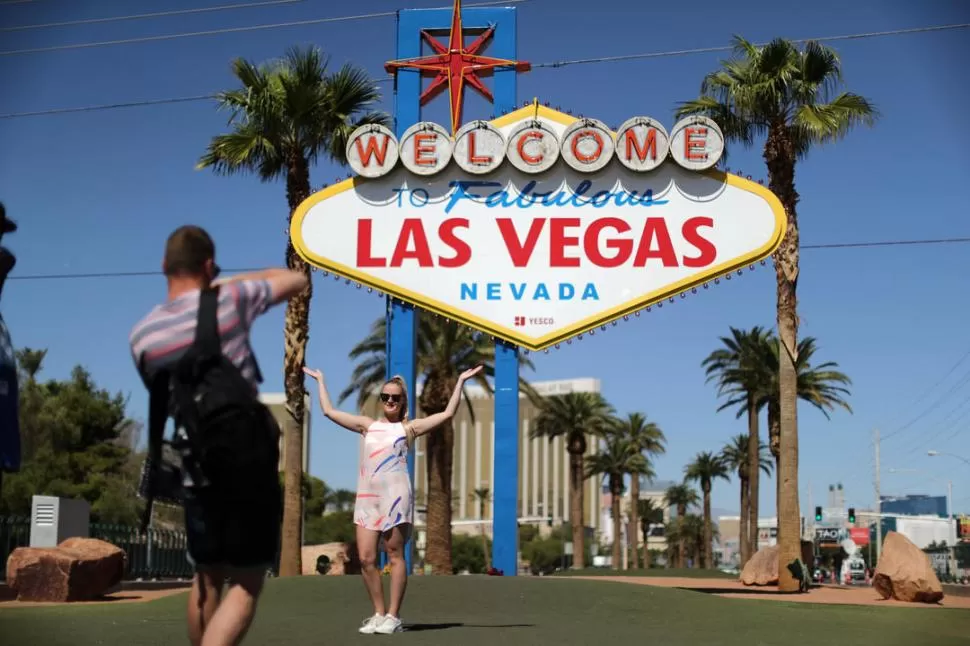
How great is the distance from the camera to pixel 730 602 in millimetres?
11812

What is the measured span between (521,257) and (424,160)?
2.38 meters

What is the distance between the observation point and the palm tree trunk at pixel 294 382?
23516mm

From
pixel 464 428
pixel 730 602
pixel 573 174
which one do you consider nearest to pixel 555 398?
pixel 573 174

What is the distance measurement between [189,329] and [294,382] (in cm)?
2018

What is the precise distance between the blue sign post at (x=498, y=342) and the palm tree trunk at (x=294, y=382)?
4.16 meters

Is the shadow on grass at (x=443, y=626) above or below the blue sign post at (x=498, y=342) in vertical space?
below

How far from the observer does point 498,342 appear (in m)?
19.3

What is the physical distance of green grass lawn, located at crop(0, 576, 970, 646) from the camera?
8266 mm

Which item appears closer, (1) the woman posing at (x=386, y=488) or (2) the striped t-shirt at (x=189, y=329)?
(2) the striped t-shirt at (x=189, y=329)

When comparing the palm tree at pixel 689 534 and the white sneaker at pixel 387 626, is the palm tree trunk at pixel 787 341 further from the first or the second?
the palm tree at pixel 689 534

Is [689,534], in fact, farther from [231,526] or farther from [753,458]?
[231,526]

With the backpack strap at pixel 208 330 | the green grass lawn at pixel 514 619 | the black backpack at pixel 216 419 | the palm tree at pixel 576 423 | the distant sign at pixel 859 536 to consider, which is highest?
the palm tree at pixel 576 423

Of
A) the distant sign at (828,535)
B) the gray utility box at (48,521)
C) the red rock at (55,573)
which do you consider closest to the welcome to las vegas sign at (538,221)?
the red rock at (55,573)

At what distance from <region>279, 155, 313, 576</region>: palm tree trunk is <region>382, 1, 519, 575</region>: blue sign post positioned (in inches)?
164
